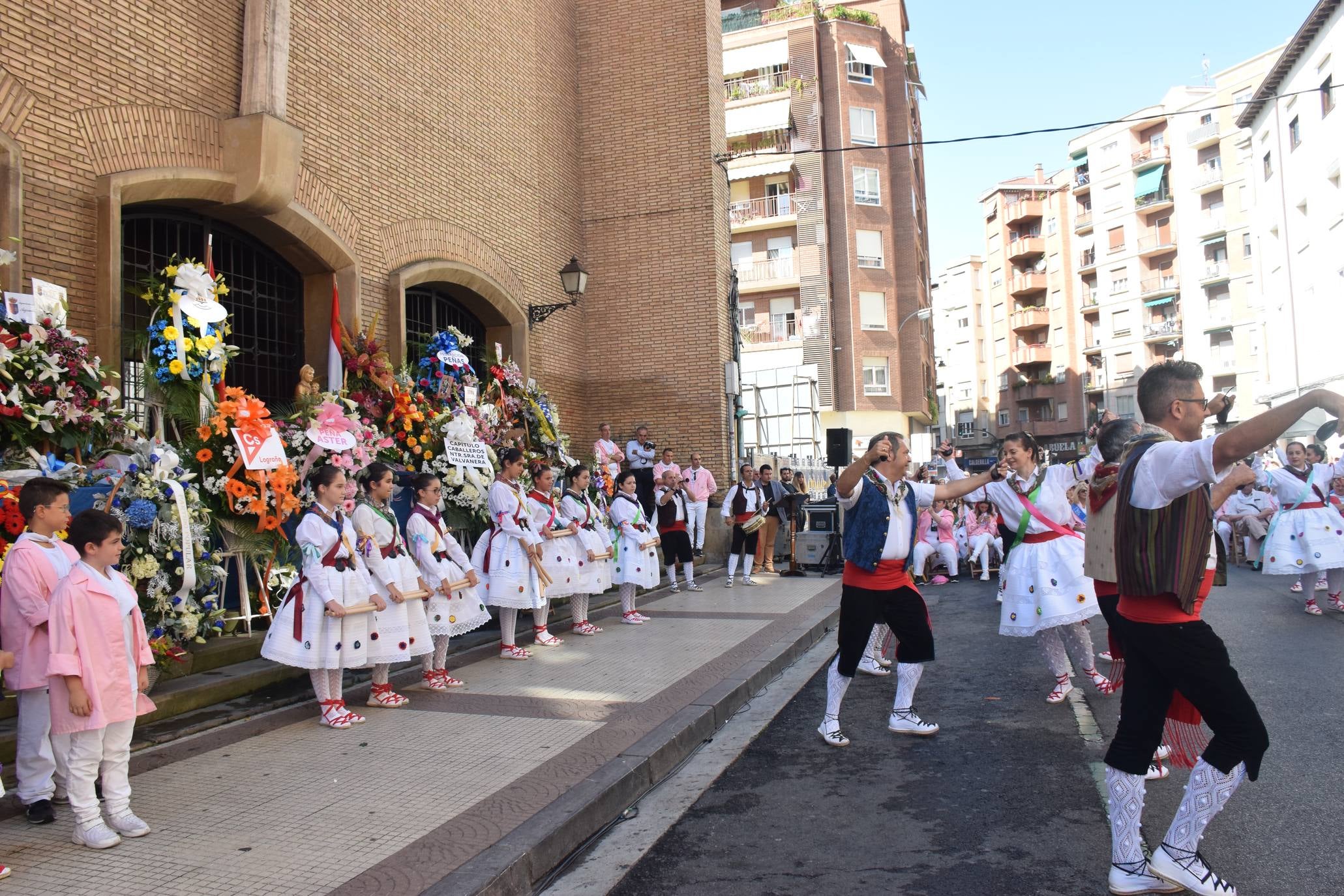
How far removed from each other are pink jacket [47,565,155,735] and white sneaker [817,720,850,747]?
3919 mm

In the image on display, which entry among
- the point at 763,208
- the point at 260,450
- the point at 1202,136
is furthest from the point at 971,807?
the point at 1202,136

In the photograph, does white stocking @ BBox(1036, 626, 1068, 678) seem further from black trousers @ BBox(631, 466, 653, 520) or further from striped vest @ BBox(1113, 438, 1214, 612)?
black trousers @ BBox(631, 466, 653, 520)

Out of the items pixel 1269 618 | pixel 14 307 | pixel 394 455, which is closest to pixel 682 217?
pixel 394 455

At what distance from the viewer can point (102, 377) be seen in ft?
23.8

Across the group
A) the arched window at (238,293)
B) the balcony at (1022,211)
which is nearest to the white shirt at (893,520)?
the arched window at (238,293)

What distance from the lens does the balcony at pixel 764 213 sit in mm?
40688

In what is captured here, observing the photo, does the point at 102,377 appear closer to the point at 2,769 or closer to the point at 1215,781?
the point at 2,769

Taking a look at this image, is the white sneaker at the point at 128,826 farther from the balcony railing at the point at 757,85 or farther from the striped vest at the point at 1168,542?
the balcony railing at the point at 757,85

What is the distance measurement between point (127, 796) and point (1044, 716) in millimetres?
→ 5490

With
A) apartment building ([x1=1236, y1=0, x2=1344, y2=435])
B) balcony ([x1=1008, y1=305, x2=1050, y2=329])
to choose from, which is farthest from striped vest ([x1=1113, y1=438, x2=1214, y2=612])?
balcony ([x1=1008, y1=305, x2=1050, y2=329])

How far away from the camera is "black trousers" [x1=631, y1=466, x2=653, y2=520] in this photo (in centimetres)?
1588

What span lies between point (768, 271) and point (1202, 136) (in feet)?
85.2

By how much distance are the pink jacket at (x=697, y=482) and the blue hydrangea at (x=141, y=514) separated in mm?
10980

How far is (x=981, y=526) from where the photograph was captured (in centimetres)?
1756
